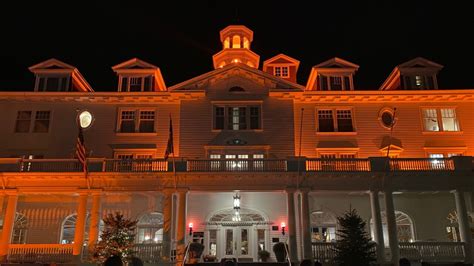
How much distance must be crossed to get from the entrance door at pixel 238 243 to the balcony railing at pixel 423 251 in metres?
5.94

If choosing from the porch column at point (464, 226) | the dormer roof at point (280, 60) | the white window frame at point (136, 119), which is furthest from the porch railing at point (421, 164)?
the white window frame at point (136, 119)

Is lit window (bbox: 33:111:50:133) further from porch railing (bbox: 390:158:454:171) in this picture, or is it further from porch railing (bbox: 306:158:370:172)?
porch railing (bbox: 390:158:454:171)

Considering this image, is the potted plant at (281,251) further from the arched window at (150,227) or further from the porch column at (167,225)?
the arched window at (150,227)

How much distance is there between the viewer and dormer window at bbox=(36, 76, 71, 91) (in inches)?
1442

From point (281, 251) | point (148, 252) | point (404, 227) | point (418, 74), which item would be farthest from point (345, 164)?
point (148, 252)

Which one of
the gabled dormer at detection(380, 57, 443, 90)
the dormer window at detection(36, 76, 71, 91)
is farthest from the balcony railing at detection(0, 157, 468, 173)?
the gabled dormer at detection(380, 57, 443, 90)

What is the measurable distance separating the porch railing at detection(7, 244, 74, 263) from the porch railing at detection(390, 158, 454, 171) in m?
20.7

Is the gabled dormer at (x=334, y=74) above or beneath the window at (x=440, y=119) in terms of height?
above

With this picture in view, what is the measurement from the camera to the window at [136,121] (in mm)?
36062

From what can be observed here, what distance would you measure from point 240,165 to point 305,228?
18.1ft

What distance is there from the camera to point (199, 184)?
1198 inches

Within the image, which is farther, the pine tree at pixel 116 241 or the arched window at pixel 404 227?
the arched window at pixel 404 227

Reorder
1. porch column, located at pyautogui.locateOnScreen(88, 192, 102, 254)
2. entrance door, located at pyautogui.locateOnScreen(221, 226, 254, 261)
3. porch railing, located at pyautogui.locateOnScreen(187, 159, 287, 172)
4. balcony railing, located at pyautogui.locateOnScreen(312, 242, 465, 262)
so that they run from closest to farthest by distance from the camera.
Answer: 1. balcony railing, located at pyautogui.locateOnScreen(312, 242, 465, 262)
2. porch column, located at pyautogui.locateOnScreen(88, 192, 102, 254)
3. porch railing, located at pyautogui.locateOnScreen(187, 159, 287, 172)
4. entrance door, located at pyautogui.locateOnScreen(221, 226, 254, 261)

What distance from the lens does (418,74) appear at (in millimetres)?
37188
